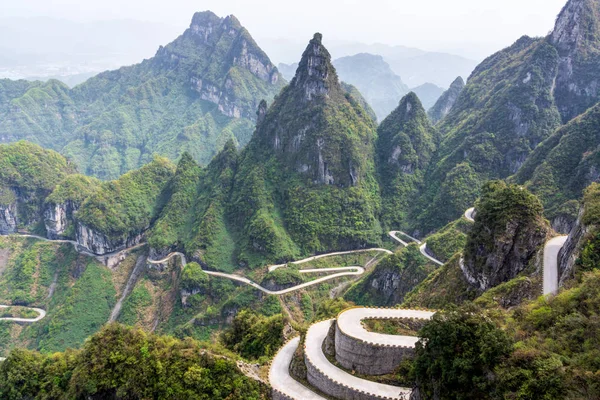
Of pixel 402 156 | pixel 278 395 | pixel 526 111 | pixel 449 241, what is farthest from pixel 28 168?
pixel 526 111

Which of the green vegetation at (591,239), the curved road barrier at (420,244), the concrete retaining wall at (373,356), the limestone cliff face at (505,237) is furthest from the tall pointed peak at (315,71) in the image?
the concrete retaining wall at (373,356)

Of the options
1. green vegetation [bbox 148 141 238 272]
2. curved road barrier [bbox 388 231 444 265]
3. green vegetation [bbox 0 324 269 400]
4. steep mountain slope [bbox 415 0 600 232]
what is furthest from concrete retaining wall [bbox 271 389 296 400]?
steep mountain slope [bbox 415 0 600 232]

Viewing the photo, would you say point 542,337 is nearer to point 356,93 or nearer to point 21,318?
point 21,318

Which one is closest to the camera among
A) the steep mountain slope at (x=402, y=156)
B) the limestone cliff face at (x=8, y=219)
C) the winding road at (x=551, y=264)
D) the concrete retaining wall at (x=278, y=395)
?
the concrete retaining wall at (x=278, y=395)

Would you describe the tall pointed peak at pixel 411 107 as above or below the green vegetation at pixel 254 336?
above

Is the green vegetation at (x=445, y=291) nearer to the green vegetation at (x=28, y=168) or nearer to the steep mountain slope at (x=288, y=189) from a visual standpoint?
the steep mountain slope at (x=288, y=189)

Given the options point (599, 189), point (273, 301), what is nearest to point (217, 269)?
point (273, 301)

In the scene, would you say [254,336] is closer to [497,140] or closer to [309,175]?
[309,175]
